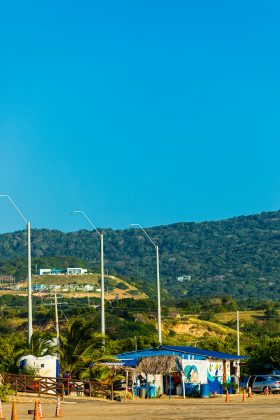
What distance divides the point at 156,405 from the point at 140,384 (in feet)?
32.3

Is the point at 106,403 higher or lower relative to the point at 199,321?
lower

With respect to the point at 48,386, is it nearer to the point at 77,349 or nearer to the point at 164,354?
the point at 77,349

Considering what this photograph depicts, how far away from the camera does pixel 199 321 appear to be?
134 m

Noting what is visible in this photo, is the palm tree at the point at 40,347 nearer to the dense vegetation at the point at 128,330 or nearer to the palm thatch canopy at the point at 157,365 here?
the dense vegetation at the point at 128,330

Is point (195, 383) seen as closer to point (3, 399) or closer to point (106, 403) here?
point (106, 403)

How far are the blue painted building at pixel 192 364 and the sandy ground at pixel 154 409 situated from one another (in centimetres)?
367

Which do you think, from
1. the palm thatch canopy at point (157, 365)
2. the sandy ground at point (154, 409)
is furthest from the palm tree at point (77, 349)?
the sandy ground at point (154, 409)

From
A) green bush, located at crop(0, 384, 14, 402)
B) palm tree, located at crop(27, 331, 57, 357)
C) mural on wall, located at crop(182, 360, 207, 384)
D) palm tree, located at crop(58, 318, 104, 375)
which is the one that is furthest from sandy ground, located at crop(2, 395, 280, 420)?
palm tree, located at crop(27, 331, 57, 357)

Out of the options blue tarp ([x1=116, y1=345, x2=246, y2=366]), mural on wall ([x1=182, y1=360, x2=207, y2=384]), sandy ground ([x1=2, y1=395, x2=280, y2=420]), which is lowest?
sandy ground ([x1=2, y1=395, x2=280, y2=420])

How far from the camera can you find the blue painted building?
5681 cm

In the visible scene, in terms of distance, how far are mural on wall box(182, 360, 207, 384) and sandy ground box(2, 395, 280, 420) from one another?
3590 mm

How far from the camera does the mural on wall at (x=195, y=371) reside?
188 ft

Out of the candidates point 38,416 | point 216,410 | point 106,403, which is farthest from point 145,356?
point 38,416

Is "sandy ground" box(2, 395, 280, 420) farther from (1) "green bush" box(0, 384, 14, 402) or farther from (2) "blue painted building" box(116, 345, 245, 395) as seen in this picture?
(2) "blue painted building" box(116, 345, 245, 395)
